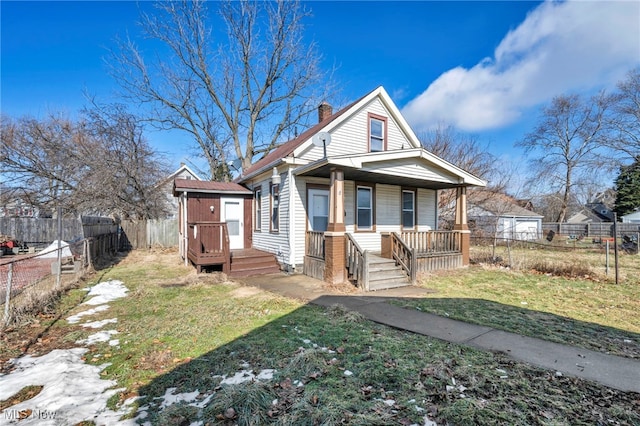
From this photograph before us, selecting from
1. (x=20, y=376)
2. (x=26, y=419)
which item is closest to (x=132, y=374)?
(x=26, y=419)

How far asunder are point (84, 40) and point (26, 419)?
16.6 m

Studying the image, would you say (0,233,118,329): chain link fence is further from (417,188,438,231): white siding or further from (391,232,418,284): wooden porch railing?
(417,188,438,231): white siding

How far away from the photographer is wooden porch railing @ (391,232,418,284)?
846 centimetres

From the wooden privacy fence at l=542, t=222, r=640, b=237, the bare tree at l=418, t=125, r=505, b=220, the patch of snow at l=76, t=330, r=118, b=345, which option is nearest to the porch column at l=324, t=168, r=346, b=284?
the patch of snow at l=76, t=330, r=118, b=345

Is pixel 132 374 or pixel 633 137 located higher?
pixel 633 137

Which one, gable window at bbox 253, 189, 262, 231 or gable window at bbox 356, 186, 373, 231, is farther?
gable window at bbox 253, 189, 262, 231

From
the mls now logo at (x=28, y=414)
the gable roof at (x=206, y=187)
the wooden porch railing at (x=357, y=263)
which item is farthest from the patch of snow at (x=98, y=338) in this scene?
the gable roof at (x=206, y=187)

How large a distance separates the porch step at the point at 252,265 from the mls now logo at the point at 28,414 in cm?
697

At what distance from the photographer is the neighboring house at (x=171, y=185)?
22.9 metres

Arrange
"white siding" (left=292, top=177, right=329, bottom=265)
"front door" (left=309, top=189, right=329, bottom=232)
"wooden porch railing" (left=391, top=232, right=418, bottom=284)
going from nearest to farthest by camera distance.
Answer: "wooden porch railing" (left=391, top=232, right=418, bottom=284)
"white siding" (left=292, top=177, right=329, bottom=265)
"front door" (left=309, top=189, right=329, bottom=232)

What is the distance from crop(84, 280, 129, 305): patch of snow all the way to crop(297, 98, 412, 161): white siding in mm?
6342

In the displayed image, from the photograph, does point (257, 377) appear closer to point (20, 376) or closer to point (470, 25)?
point (20, 376)

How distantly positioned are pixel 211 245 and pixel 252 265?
1.49 m

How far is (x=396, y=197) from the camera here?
11.9m
